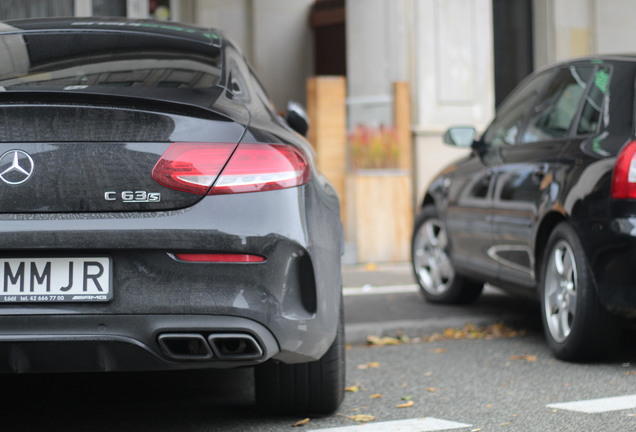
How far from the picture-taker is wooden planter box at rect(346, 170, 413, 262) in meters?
10.8

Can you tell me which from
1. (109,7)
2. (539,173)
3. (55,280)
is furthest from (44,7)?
(55,280)

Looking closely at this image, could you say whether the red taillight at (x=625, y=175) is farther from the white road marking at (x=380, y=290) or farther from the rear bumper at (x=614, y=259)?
the white road marking at (x=380, y=290)

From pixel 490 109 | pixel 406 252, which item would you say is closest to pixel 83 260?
pixel 406 252

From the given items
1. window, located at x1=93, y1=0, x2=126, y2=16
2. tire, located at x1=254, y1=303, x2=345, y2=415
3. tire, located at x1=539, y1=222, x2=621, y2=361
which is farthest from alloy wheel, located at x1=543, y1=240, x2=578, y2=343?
window, located at x1=93, y1=0, x2=126, y2=16

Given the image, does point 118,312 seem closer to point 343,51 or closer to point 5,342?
point 5,342

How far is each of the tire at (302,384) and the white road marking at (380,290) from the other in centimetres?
393

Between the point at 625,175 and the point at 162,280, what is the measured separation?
8.20ft

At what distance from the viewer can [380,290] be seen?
834cm

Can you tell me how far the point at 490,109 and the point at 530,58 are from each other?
118 inches

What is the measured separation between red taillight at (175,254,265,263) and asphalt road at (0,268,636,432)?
0.85m

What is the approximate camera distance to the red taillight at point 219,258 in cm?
340

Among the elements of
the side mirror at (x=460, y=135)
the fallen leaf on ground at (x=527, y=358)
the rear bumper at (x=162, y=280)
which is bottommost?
the fallen leaf on ground at (x=527, y=358)

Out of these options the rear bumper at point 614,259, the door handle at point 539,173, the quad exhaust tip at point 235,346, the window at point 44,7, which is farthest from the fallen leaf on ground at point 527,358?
the window at point 44,7

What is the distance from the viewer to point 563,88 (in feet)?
20.1
